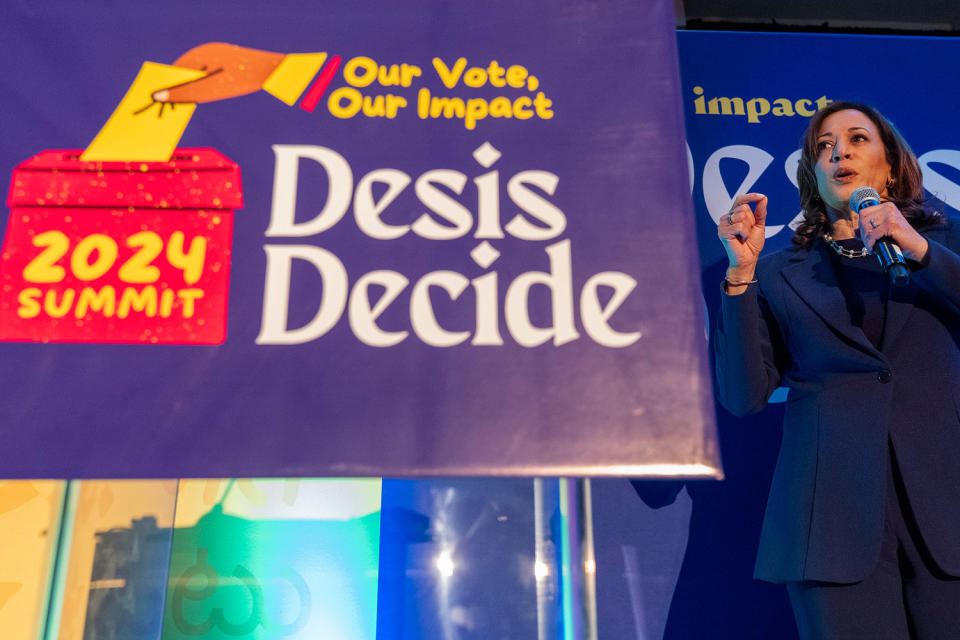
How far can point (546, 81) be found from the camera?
1.29m

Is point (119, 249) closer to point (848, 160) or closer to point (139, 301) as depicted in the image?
point (139, 301)

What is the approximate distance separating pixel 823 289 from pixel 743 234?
0.22m

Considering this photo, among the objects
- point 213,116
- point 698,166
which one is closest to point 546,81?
point 213,116

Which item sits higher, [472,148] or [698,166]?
[698,166]

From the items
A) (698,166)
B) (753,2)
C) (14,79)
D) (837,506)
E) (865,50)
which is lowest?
(837,506)

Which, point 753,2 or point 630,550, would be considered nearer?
point 630,550

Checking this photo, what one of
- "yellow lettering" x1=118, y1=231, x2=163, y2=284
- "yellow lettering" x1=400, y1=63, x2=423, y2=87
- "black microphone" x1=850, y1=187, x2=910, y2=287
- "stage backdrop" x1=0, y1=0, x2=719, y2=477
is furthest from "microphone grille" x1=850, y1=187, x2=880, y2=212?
"yellow lettering" x1=118, y1=231, x2=163, y2=284

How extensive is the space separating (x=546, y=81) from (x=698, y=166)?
41.6 inches

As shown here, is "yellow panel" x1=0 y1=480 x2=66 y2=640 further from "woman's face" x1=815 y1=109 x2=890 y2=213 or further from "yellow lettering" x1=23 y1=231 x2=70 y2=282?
"woman's face" x1=815 y1=109 x2=890 y2=213

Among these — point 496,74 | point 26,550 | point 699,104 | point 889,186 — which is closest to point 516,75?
point 496,74

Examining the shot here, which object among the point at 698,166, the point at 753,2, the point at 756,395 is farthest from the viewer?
the point at 753,2

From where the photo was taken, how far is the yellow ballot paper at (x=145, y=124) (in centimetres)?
122

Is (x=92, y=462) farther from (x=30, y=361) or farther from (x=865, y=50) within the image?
(x=865, y=50)

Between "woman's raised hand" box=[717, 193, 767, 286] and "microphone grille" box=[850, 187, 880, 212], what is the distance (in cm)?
16
